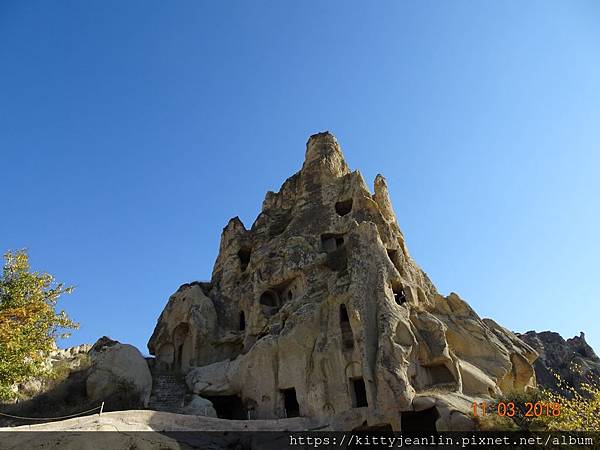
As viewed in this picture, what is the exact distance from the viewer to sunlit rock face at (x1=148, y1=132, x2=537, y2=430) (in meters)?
23.3

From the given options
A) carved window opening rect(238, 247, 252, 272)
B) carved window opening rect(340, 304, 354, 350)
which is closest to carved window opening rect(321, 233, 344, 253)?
carved window opening rect(238, 247, 252, 272)

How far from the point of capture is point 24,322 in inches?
704

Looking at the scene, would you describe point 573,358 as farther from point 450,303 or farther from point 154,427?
point 154,427

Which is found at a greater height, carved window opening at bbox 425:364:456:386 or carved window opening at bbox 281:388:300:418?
carved window opening at bbox 425:364:456:386

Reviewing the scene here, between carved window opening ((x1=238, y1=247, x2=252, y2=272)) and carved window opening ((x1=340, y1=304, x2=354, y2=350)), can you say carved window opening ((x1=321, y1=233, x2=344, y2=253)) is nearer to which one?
carved window opening ((x1=238, y1=247, x2=252, y2=272))

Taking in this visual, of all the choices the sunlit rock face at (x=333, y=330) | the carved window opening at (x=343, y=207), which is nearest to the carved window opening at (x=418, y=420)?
the sunlit rock face at (x=333, y=330)

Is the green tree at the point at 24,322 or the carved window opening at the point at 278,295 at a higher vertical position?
the carved window opening at the point at 278,295

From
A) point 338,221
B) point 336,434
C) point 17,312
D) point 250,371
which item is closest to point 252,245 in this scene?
point 338,221

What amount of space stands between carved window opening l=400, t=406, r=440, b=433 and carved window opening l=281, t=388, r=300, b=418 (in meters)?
5.61

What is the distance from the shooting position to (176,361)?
108ft

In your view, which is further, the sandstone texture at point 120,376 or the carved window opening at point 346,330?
the sandstone texture at point 120,376

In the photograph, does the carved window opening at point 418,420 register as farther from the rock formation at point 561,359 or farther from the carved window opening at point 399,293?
the rock formation at point 561,359

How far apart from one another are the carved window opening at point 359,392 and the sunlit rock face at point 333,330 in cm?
7

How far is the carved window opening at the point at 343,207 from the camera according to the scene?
3590 centimetres
